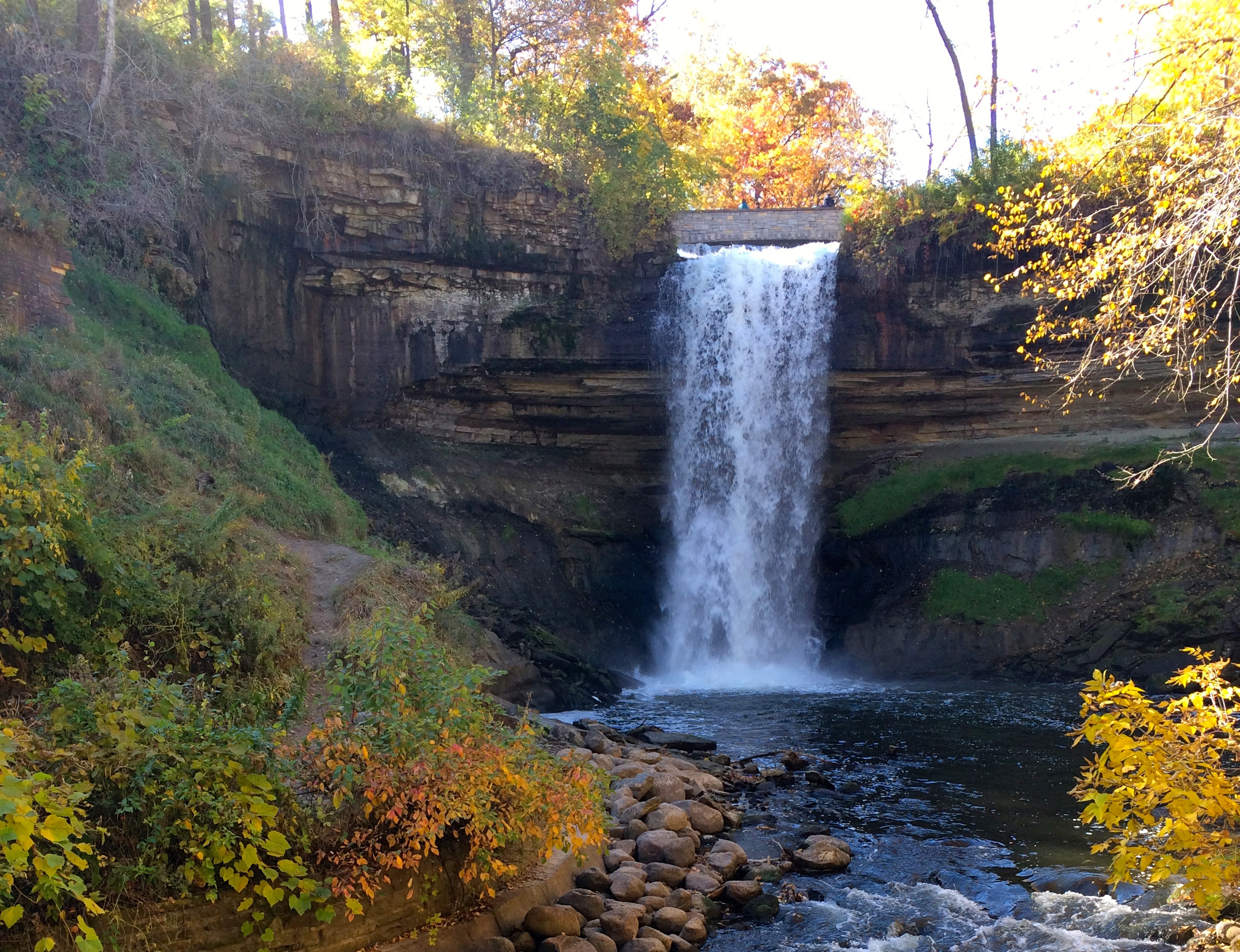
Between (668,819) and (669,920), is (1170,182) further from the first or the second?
(668,819)

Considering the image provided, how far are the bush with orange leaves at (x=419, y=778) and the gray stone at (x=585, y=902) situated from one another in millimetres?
350

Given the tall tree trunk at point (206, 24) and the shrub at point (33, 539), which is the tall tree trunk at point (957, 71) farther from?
the shrub at point (33, 539)

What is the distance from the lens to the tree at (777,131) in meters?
35.8

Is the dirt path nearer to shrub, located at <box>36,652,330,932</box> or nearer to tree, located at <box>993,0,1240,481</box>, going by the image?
A: shrub, located at <box>36,652,330,932</box>

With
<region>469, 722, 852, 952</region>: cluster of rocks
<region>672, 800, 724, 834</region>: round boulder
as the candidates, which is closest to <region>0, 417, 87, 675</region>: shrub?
<region>469, 722, 852, 952</region>: cluster of rocks

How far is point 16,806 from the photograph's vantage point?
12.7 ft

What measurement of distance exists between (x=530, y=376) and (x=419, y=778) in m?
17.8

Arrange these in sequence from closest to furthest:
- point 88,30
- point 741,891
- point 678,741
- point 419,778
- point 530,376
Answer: point 419,778, point 741,891, point 678,741, point 88,30, point 530,376

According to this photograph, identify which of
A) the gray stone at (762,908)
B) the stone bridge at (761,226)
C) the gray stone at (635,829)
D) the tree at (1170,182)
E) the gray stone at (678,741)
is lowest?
the gray stone at (678,741)

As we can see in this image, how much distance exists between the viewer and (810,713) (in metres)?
16.2

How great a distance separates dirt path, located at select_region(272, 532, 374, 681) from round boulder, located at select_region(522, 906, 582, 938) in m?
3.18

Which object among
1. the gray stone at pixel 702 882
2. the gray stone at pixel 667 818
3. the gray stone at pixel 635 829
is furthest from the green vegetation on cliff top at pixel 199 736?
the gray stone at pixel 667 818

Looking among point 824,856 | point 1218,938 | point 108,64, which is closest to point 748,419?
point 108,64

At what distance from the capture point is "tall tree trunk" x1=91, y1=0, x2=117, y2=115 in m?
18.0
